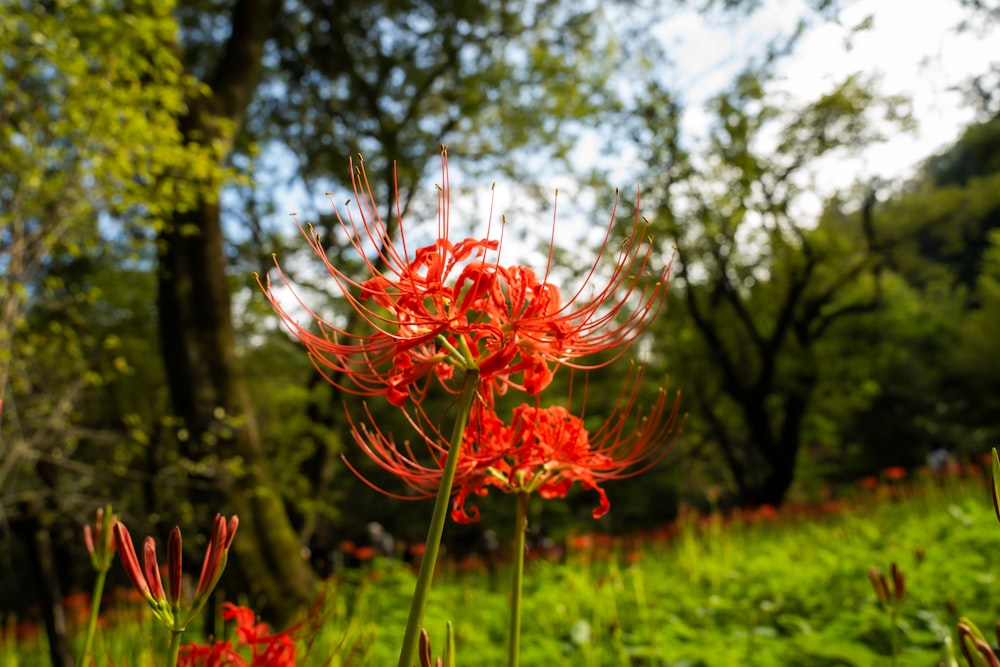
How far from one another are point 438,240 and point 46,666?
15.2 ft

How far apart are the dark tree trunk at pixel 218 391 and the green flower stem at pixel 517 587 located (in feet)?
12.2

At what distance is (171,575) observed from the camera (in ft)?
2.77

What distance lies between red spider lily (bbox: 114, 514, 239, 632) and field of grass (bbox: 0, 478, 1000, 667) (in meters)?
0.91

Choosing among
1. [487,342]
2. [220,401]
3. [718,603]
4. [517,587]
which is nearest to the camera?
[487,342]

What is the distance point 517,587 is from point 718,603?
3142 mm

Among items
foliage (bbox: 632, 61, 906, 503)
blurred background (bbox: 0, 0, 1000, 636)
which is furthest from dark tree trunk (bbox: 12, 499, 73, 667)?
foliage (bbox: 632, 61, 906, 503)

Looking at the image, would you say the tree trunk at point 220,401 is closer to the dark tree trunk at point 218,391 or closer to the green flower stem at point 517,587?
the dark tree trunk at point 218,391

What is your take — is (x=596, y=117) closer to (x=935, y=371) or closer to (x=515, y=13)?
(x=515, y=13)

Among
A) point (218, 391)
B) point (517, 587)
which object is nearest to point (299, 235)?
point (218, 391)

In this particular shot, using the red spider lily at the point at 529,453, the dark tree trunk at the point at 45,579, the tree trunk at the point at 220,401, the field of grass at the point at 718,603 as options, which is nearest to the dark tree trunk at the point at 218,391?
the tree trunk at the point at 220,401

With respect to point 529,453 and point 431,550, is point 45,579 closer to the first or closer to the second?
point 529,453

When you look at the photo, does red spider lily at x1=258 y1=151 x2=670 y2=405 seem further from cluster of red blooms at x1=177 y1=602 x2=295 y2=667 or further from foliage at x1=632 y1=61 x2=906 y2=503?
foliage at x1=632 y1=61 x2=906 y2=503

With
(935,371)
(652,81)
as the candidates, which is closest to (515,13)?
(652,81)

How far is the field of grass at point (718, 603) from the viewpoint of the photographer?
2756 millimetres
